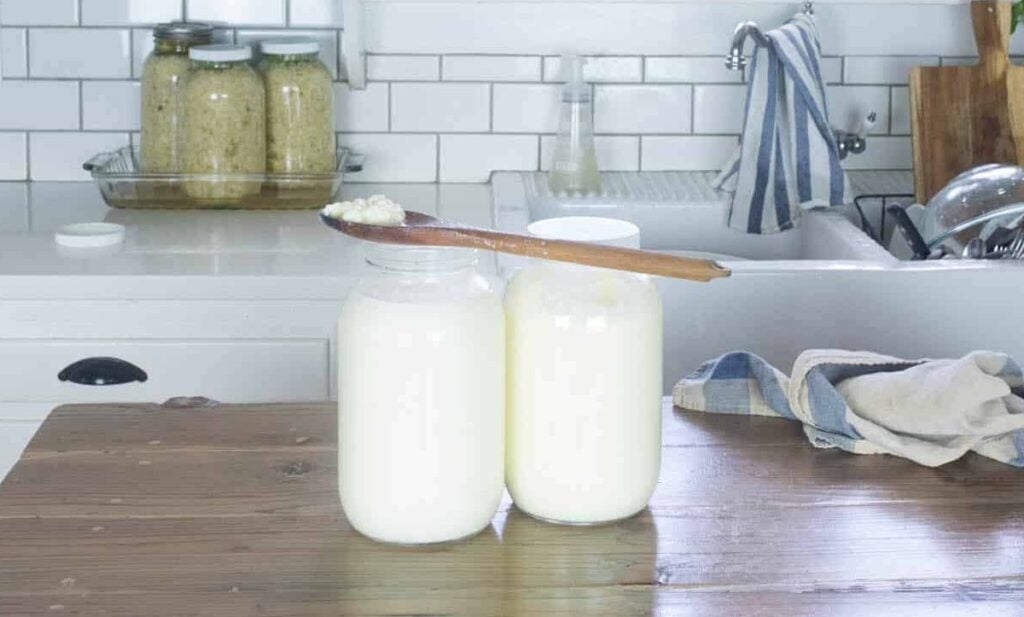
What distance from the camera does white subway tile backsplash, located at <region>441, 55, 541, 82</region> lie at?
2896 millimetres

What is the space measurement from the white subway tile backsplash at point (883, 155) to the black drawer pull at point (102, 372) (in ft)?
4.36

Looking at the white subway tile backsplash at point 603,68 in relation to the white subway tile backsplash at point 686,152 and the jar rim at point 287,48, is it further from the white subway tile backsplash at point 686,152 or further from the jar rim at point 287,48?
the jar rim at point 287,48

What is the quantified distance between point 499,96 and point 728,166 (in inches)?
16.5

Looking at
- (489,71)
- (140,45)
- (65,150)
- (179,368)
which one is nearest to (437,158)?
(489,71)

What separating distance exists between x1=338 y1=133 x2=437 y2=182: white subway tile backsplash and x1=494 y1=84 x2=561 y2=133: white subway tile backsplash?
0.13 meters

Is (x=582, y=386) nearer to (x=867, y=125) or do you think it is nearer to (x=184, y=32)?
(x=184, y=32)

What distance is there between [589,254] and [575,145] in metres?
1.57

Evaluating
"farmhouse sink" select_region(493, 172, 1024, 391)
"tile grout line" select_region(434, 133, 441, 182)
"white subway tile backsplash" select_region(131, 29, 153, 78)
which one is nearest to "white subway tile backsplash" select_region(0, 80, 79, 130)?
"white subway tile backsplash" select_region(131, 29, 153, 78)

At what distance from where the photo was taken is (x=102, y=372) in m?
2.31

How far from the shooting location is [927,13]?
2918mm

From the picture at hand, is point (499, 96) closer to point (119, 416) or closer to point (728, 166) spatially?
point (728, 166)

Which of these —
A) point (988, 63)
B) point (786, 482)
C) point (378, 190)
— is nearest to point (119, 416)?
point (786, 482)

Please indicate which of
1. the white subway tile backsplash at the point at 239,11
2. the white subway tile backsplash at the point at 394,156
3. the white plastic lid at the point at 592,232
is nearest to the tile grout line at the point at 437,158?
the white subway tile backsplash at the point at 394,156

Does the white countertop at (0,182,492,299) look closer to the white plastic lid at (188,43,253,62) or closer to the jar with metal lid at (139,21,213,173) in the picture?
the jar with metal lid at (139,21,213,173)
